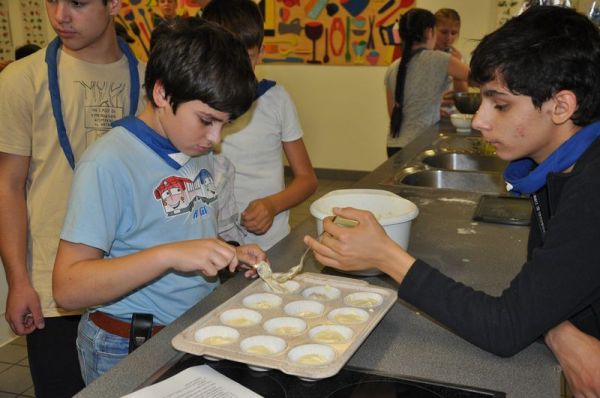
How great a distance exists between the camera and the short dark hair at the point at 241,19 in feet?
5.34

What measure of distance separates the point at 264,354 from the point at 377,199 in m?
0.70

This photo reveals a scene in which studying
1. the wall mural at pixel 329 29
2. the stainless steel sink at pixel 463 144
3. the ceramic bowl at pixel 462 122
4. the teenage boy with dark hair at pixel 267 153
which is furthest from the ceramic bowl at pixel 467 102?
the wall mural at pixel 329 29

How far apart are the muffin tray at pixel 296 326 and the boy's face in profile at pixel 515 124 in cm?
36

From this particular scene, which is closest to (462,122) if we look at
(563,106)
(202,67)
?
(563,106)

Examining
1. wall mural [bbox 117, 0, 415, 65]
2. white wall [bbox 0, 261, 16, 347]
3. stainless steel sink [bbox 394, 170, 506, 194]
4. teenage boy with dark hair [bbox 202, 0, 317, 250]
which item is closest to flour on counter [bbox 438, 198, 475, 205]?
stainless steel sink [bbox 394, 170, 506, 194]

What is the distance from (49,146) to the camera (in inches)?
57.7

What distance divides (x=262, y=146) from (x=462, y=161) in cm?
120

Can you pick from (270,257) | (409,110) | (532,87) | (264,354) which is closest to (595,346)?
(532,87)

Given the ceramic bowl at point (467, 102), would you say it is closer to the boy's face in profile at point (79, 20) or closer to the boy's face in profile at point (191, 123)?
the boy's face in profile at point (79, 20)

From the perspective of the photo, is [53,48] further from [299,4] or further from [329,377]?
[299,4]

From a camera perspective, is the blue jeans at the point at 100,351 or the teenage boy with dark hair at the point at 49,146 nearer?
the blue jeans at the point at 100,351

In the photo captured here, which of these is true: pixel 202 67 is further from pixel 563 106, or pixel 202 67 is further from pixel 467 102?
pixel 467 102

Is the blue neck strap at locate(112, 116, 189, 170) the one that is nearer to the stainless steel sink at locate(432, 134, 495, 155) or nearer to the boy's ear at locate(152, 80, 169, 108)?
the boy's ear at locate(152, 80, 169, 108)

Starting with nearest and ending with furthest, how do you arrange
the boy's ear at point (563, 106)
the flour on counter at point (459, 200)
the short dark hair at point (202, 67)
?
1. the boy's ear at point (563, 106)
2. the short dark hair at point (202, 67)
3. the flour on counter at point (459, 200)
